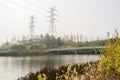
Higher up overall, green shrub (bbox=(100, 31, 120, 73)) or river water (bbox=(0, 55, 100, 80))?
green shrub (bbox=(100, 31, 120, 73))

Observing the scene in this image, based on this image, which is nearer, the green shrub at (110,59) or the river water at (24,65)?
the green shrub at (110,59)

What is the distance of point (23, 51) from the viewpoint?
62.1 m

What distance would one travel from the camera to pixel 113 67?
700cm

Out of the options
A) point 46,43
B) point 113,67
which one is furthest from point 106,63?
point 46,43

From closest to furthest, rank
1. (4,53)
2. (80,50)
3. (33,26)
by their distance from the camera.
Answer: (4,53)
(80,50)
(33,26)

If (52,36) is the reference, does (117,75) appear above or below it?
below

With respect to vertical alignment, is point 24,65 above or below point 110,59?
below

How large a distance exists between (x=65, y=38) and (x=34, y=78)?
7885 cm

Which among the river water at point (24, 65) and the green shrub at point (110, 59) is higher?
the green shrub at point (110, 59)

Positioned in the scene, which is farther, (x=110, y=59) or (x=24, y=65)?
(x=24, y=65)

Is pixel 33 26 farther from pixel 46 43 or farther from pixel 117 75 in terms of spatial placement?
pixel 117 75

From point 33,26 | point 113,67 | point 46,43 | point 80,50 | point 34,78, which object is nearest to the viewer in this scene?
point 34,78

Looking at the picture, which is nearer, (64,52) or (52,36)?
(64,52)

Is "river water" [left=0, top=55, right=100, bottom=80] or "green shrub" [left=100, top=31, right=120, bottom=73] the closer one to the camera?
"green shrub" [left=100, top=31, right=120, bottom=73]
